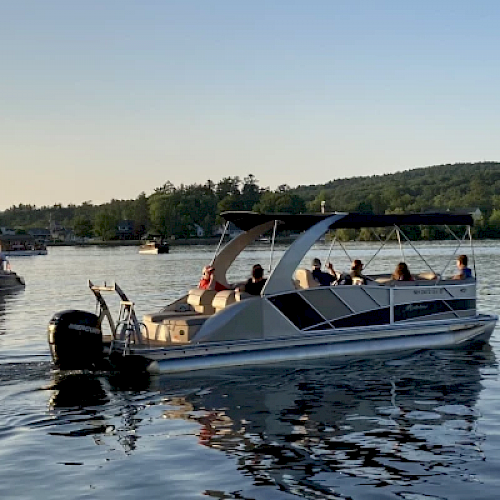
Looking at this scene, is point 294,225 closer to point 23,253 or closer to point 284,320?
point 284,320

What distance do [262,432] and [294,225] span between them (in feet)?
22.7

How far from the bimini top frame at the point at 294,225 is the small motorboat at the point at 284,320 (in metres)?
0.02

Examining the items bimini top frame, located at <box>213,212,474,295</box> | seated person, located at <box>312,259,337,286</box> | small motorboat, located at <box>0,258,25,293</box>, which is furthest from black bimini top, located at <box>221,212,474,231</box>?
small motorboat, located at <box>0,258,25,293</box>

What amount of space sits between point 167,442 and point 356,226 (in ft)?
28.0

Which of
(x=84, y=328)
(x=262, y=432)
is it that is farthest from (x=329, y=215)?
(x=262, y=432)

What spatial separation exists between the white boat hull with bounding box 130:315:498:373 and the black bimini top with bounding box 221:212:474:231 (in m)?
2.35

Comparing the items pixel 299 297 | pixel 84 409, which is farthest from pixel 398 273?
pixel 84 409

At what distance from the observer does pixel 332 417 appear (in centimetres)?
1322

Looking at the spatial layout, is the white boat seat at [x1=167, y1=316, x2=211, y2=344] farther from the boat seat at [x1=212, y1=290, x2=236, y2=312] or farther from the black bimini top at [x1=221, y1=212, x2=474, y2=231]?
the black bimini top at [x1=221, y1=212, x2=474, y2=231]

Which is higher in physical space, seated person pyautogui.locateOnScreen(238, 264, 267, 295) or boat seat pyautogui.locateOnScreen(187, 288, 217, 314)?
seated person pyautogui.locateOnScreen(238, 264, 267, 295)

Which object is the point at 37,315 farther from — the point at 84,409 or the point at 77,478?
the point at 77,478

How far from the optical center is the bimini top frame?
17.2 metres

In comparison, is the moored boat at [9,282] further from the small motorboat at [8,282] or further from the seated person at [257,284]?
the seated person at [257,284]

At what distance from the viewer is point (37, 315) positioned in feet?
108
